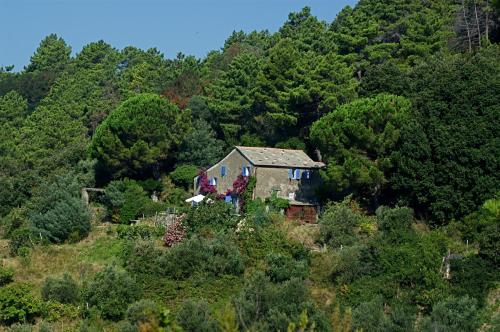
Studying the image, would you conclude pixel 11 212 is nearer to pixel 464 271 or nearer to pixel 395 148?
pixel 395 148

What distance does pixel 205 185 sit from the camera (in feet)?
165

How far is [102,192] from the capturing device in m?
52.2

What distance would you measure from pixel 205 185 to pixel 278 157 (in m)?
4.59

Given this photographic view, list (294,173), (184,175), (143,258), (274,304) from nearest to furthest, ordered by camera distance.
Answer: (274,304) < (143,258) < (294,173) < (184,175)

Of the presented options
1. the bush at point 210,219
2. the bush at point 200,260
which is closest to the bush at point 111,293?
the bush at point 200,260

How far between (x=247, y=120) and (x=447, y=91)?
1869cm

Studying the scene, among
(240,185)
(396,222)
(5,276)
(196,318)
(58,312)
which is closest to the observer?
(196,318)

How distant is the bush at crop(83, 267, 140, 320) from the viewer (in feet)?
109

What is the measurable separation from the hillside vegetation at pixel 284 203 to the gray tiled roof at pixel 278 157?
4.86 feet

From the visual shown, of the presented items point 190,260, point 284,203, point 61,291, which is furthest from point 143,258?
point 284,203

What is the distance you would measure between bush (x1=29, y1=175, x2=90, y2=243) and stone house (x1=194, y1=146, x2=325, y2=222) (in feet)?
27.0

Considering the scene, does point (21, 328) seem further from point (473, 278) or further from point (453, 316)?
point (473, 278)

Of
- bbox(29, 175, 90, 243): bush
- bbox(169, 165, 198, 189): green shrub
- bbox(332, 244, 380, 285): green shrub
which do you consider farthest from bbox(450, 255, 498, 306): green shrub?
bbox(169, 165, 198, 189): green shrub

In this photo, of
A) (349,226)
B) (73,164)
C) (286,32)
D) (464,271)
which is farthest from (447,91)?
(286,32)
